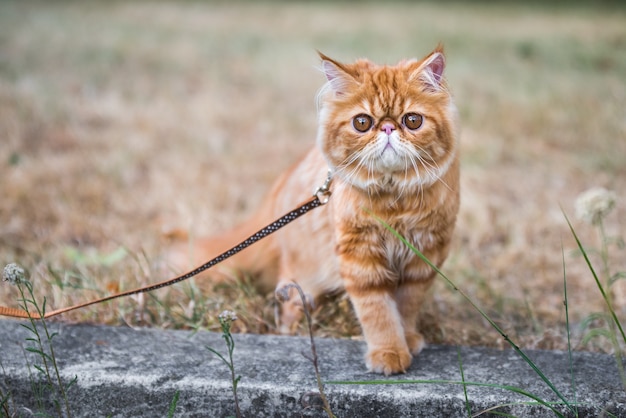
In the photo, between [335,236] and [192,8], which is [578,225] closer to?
[335,236]

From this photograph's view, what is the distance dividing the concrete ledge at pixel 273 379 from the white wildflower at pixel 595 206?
0.41 m

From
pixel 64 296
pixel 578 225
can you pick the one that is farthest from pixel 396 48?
pixel 64 296

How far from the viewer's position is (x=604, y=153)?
407 centimetres

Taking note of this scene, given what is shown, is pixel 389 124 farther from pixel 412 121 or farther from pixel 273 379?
pixel 273 379

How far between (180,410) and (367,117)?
0.92m

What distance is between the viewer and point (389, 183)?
5.80 ft

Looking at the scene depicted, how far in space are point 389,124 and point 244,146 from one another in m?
2.88

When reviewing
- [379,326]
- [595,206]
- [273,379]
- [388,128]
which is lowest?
[273,379]

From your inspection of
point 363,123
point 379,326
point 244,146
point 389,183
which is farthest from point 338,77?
point 244,146

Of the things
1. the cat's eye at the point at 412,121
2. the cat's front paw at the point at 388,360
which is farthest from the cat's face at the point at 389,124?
the cat's front paw at the point at 388,360

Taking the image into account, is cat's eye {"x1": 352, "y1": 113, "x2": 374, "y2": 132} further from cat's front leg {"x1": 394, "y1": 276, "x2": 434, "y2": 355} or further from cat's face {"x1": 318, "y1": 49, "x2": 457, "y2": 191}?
cat's front leg {"x1": 394, "y1": 276, "x2": 434, "y2": 355}

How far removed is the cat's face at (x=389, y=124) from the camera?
5.56 feet

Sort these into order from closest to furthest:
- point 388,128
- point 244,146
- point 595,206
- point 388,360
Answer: point 388,128
point 388,360
point 595,206
point 244,146

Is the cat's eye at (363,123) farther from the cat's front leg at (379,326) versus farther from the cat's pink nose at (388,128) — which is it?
the cat's front leg at (379,326)
